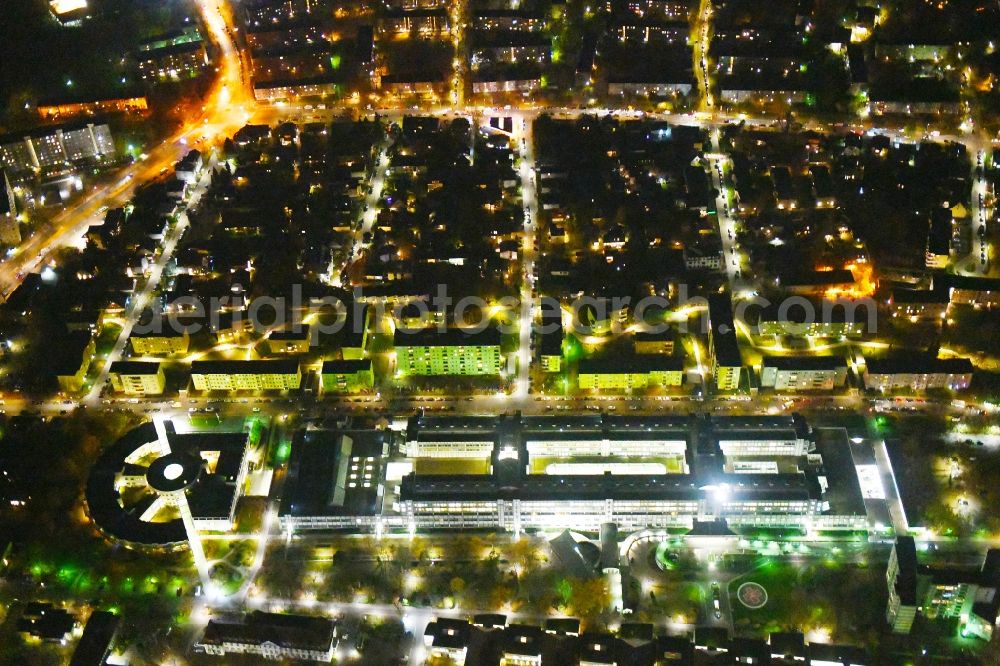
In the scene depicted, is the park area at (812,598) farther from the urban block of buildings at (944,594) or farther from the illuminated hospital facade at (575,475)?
the illuminated hospital facade at (575,475)

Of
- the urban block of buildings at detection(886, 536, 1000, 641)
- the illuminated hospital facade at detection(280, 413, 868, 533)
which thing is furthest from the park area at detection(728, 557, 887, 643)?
the illuminated hospital facade at detection(280, 413, 868, 533)

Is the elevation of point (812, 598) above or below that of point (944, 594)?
above

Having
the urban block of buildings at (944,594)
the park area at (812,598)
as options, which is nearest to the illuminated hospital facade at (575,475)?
the park area at (812,598)

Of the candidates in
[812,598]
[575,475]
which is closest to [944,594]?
[812,598]

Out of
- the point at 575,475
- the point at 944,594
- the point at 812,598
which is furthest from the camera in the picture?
the point at 575,475

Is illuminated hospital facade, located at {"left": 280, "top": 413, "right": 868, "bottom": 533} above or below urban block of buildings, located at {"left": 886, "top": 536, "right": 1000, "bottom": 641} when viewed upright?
above

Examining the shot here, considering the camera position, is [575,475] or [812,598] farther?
[575,475]

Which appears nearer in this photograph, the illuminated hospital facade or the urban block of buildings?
the urban block of buildings

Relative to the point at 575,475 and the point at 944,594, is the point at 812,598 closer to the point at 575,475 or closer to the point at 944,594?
the point at 944,594

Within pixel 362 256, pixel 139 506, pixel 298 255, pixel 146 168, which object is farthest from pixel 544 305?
pixel 146 168

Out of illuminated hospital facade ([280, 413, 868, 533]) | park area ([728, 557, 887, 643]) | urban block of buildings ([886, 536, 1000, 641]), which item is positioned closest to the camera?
urban block of buildings ([886, 536, 1000, 641])

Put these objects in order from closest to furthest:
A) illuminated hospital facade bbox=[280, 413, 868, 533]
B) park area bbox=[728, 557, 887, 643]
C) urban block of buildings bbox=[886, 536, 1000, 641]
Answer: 1. urban block of buildings bbox=[886, 536, 1000, 641]
2. park area bbox=[728, 557, 887, 643]
3. illuminated hospital facade bbox=[280, 413, 868, 533]

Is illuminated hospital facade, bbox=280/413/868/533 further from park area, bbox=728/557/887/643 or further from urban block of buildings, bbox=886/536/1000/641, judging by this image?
urban block of buildings, bbox=886/536/1000/641
